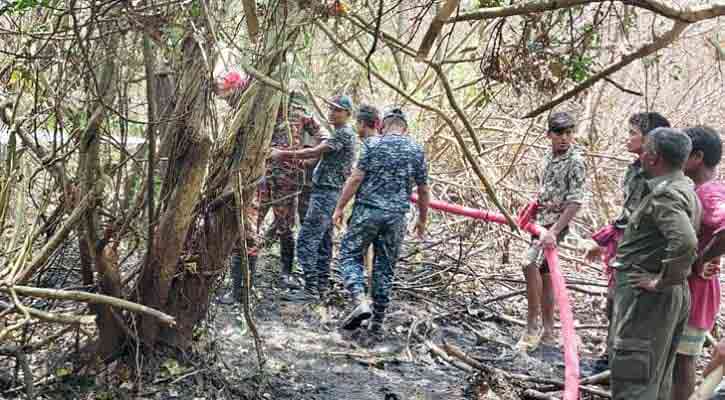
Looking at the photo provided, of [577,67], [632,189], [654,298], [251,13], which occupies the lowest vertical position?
[654,298]

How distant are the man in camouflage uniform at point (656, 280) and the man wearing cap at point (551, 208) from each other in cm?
137

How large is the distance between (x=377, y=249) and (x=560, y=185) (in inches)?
61.4

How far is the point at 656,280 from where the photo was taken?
12.6 ft

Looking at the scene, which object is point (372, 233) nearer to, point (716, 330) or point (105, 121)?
point (105, 121)

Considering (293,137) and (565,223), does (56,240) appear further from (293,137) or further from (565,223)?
(565,223)

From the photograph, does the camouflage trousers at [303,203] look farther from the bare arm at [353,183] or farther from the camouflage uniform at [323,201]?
the bare arm at [353,183]

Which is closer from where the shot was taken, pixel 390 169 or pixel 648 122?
pixel 648 122

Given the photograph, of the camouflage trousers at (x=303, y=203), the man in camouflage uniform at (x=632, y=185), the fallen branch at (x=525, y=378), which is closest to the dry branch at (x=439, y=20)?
the man in camouflage uniform at (x=632, y=185)

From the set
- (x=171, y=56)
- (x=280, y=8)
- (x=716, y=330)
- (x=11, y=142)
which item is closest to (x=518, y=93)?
(x=280, y=8)

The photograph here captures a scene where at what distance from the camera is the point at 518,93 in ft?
12.2

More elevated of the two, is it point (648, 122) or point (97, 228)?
point (648, 122)

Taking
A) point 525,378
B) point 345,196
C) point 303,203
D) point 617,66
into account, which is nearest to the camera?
point 617,66

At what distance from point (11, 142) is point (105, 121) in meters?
0.56

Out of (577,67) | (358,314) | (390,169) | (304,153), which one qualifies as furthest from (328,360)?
(577,67)
